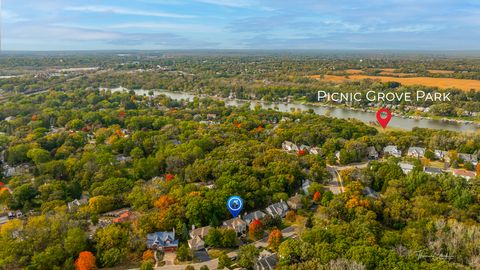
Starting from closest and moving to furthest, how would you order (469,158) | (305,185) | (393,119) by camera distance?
(305,185), (469,158), (393,119)

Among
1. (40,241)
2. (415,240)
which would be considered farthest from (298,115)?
(40,241)

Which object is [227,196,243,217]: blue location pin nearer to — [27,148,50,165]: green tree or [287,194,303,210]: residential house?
[287,194,303,210]: residential house

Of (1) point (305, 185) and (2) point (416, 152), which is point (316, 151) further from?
(2) point (416, 152)

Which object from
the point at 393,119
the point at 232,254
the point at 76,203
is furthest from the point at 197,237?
the point at 393,119

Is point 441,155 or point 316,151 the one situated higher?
point 441,155

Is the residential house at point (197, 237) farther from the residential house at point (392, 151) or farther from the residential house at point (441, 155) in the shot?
the residential house at point (441, 155)

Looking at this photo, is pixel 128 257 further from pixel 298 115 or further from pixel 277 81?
pixel 277 81
